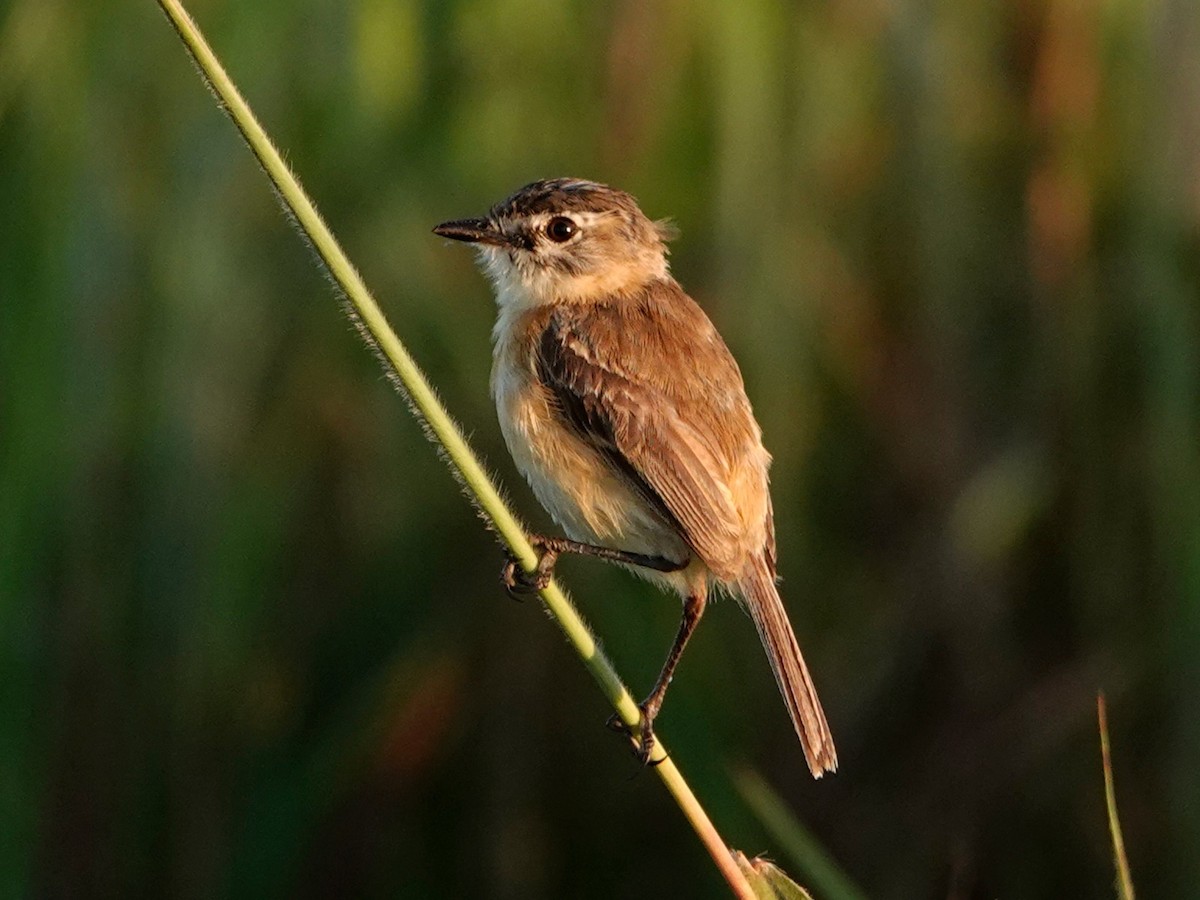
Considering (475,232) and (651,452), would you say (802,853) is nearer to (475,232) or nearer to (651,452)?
(651,452)

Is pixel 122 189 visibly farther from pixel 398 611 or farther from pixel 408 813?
pixel 408 813

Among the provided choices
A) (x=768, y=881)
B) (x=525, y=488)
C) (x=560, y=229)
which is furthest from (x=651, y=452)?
(x=525, y=488)

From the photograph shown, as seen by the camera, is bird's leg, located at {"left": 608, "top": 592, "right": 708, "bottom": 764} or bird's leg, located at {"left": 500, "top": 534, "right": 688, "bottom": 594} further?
bird's leg, located at {"left": 500, "top": 534, "right": 688, "bottom": 594}

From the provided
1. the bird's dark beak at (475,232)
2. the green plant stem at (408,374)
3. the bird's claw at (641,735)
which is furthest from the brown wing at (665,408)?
the green plant stem at (408,374)

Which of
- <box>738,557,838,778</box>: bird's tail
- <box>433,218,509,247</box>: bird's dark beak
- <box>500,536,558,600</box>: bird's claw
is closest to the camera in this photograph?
<box>500,536,558,600</box>: bird's claw

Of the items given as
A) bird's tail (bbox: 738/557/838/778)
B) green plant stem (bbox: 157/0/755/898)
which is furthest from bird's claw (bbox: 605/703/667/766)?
bird's tail (bbox: 738/557/838/778)

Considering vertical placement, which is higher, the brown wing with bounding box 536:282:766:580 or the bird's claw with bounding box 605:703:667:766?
the brown wing with bounding box 536:282:766:580

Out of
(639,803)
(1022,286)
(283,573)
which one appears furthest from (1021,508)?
(283,573)

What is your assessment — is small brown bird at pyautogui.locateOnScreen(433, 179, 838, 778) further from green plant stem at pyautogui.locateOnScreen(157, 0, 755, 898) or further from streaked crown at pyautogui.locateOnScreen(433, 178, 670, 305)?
green plant stem at pyautogui.locateOnScreen(157, 0, 755, 898)
